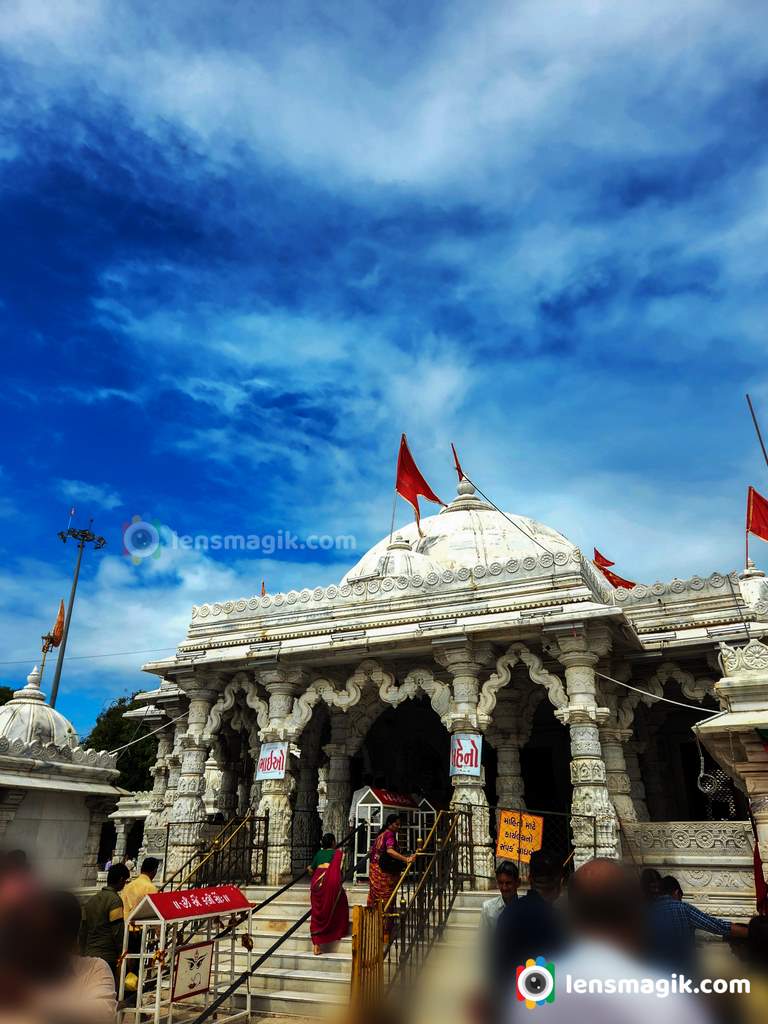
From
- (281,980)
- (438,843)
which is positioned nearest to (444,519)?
(438,843)

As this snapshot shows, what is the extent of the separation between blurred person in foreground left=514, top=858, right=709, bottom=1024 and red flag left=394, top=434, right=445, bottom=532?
15655 mm

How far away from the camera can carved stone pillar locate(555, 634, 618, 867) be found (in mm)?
10211

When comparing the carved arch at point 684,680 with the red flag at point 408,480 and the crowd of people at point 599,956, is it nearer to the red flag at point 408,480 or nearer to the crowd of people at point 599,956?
the red flag at point 408,480

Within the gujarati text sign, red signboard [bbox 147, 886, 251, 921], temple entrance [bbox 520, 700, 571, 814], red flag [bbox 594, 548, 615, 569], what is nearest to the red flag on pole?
red flag [bbox 594, 548, 615, 569]

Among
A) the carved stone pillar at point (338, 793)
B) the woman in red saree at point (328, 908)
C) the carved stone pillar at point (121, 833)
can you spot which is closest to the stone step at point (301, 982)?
the woman in red saree at point (328, 908)

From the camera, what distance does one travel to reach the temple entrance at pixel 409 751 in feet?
56.7

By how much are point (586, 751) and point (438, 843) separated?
9.61ft

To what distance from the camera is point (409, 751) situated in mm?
17672

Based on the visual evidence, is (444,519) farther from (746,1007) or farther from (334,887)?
(746,1007)

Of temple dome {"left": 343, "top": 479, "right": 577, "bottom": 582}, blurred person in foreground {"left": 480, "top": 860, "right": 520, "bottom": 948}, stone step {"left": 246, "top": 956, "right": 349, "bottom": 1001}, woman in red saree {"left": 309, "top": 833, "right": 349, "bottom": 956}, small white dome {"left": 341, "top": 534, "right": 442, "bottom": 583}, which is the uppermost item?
temple dome {"left": 343, "top": 479, "right": 577, "bottom": 582}

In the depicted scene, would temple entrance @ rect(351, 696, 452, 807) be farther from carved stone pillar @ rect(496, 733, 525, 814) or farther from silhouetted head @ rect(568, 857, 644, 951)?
silhouetted head @ rect(568, 857, 644, 951)

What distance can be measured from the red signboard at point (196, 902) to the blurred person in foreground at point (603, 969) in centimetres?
476

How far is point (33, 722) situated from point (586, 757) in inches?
354

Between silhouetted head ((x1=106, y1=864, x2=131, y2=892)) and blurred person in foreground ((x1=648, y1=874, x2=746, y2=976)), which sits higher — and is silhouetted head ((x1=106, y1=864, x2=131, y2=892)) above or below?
above
